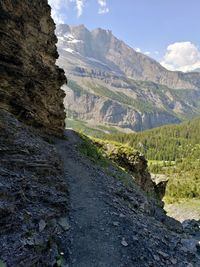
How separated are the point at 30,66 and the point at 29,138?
13.1 m

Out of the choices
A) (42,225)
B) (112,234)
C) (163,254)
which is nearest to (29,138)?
(42,225)

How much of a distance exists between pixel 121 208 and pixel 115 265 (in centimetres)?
721

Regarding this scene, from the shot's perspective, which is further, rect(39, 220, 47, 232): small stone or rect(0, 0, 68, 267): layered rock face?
rect(39, 220, 47, 232): small stone

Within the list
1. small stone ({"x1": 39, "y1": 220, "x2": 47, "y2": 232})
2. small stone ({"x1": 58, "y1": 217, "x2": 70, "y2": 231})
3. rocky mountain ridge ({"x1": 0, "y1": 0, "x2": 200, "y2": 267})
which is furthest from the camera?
small stone ({"x1": 58, "y1": 217, "x2": 70, "y2": 231})

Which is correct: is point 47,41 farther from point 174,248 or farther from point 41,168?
point 174,248

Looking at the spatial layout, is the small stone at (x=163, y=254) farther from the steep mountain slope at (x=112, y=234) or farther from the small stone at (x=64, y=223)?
the small stone at (x=64, y=223)

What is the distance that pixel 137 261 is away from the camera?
1853cm

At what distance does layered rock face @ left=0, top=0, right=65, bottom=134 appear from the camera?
33281 mm

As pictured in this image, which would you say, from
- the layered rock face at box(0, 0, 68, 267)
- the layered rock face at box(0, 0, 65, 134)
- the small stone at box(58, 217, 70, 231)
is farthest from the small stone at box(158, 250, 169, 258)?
the layered rock face at box(0, 0, 65, 134)

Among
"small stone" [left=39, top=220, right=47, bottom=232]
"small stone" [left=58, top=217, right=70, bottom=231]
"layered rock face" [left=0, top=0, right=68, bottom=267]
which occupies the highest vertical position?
"layered rock face" [left=0, top=0, right=68, bottom=267]

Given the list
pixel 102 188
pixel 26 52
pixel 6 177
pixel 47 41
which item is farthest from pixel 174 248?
pixel 47 41

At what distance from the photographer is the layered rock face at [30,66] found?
109 ft

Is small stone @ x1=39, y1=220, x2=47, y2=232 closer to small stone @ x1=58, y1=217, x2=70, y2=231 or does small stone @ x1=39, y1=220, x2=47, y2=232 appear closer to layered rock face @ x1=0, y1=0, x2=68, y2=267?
layered rock face @ x1=0, y1=0, x2=68, y2=267

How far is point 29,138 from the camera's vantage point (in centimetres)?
2641
